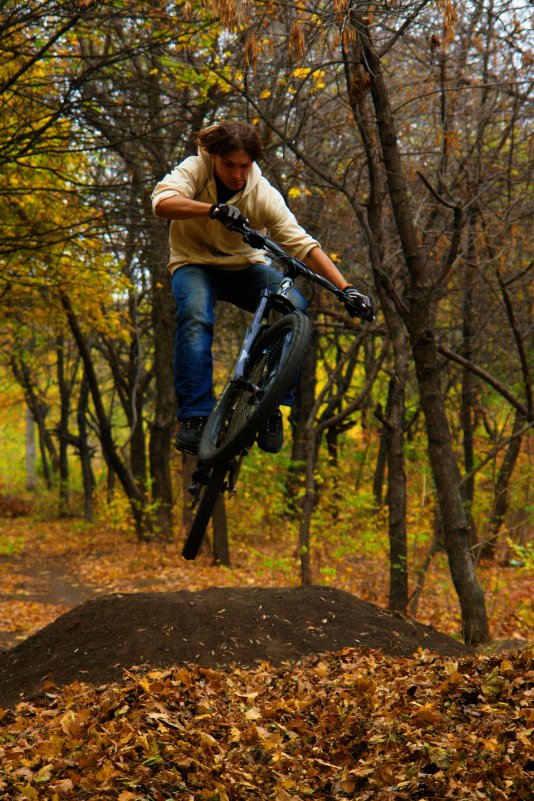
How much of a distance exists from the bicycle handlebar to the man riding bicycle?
0.10m

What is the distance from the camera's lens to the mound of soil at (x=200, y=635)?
19.9ft

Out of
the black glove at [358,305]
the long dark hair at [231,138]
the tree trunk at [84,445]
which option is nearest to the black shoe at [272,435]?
the black glove at [358,305]

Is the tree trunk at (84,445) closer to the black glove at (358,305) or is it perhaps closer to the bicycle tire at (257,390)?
the bicycle tire at (257,390)

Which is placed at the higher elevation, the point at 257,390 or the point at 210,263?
the point at 210,263

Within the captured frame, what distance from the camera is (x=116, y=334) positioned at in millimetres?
17734

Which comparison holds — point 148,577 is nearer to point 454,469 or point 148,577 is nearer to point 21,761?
point 454,469

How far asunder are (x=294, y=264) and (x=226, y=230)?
2.20ft

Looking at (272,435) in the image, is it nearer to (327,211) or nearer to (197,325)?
(197,325)

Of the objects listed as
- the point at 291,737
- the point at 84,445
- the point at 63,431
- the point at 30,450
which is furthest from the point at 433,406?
the point at 30,450

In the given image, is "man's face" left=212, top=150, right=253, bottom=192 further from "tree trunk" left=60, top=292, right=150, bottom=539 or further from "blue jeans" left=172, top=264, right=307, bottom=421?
"tree trunk" left=60, top=292, right=150, bottom=539

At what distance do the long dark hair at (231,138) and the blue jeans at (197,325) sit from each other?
2.79ft

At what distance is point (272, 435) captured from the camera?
5152 millimetres

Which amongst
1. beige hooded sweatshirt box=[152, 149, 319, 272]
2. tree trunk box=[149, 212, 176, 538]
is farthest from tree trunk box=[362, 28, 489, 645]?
tree trunk box=[149, 212, 176, 538]

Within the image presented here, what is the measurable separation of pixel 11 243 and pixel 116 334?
699cm
